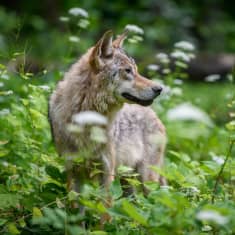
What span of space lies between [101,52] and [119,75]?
249 mm

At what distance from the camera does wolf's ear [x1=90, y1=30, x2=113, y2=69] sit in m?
5.76

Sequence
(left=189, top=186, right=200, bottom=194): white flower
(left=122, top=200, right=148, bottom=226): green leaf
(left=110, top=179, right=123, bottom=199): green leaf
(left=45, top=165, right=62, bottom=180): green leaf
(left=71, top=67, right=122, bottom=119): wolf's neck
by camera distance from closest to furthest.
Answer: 1. (left=122, top=200, right=148, bottom=226): green leaf
2. (left=110, top=179, right=123, bottom=199): green leaf
3. (left=189, top=186, right=200, bottom=194): white flower
4. (left=45, top=165, right=62, bottom=180): green leaf
5. (left=71, top=67, right=122, bottom=119): wolf's neck

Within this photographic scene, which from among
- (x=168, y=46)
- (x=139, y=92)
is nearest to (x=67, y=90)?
(x=139, y=92)

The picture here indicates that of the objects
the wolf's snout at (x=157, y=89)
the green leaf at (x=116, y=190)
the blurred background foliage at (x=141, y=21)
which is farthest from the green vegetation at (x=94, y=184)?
the blurred background foliage at (x=141, y=21)

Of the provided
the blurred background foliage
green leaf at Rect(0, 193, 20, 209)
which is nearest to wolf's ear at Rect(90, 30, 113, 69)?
green leaf at Rect(0, 193, 20, 209)

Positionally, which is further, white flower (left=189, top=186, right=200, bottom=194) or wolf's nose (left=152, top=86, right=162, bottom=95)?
wolf's nose (left=152, top=86, right=162, bottom=95)

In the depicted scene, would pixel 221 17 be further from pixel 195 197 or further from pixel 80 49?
pixel 195 197

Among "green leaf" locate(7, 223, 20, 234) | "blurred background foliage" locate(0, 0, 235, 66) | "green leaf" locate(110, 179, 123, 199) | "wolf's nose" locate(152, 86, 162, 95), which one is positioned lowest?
"green leaf" locate(7, 223, 20, 234)

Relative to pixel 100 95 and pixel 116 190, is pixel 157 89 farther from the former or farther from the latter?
pixel 116 190

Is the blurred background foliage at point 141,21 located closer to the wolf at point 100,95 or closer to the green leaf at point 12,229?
the wolf at point 100,95

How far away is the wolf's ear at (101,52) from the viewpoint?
5759mm

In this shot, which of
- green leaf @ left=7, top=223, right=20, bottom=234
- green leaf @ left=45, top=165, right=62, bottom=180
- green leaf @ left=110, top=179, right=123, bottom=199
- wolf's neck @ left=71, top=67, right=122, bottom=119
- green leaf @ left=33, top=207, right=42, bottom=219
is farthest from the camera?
wolf's neck @ left=71, top=67, right=122, bottom=119

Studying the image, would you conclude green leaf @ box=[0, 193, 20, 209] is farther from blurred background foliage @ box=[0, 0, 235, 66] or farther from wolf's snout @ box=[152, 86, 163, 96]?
blurred background foliage @ box=[0, 0, 235, 66]

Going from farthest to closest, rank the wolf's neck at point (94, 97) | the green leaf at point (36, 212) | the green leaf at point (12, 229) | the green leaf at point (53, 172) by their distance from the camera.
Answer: the wolf's neck at point (94, 97), the green leaf at point (53, 172), the green leaf at point (36, 212), the green leaf at point (12, 229)
